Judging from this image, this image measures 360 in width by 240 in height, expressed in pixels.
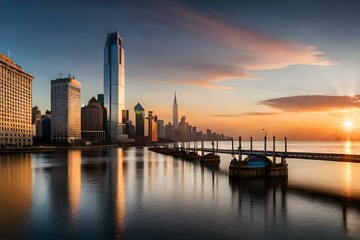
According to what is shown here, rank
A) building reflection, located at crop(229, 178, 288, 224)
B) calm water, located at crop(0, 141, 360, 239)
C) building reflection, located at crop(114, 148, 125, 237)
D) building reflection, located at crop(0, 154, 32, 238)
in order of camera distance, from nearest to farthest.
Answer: calm water, located at crop(0, 141, 360, 239), building reflection, located at crop(114, 148, 125, 237), building reflection, located at crop(0, 154, 32, 238), building reflection, located at crop(229, 178, 288, 224)

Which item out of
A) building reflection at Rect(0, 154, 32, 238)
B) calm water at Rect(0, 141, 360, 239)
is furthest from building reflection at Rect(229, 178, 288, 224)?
building reflection at Rect(0, 154, 32, 238)

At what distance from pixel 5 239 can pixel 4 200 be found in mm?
32621

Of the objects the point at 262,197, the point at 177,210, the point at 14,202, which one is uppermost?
the point at 14,202

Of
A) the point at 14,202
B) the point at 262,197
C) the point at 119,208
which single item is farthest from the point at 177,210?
the point at 14,202

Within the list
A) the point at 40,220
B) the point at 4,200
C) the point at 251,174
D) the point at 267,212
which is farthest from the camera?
the point at 251,174

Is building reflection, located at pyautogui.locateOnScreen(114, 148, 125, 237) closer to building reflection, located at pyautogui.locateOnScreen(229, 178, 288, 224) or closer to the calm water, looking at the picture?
the calm water

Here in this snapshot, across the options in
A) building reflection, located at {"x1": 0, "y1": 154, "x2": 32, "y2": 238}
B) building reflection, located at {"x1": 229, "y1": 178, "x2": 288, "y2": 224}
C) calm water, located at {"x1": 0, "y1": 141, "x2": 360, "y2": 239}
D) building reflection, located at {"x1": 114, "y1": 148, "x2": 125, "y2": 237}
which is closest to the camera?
calm water, located at {"x1": 0, "y1": 141, "x2": 360, "y2": 239}

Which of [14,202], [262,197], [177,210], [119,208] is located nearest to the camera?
[177,210]

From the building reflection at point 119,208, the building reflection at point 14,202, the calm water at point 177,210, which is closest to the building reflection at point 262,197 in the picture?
the calm water at point 177,210

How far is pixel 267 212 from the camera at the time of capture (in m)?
66.1

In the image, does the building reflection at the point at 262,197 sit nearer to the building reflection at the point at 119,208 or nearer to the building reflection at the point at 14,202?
the building reflection at the point at 119,208

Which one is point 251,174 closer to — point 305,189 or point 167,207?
point 305,189

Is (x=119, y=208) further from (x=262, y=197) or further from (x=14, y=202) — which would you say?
(x=262, y=197)

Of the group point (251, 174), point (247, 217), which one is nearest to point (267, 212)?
point (247, 217)
